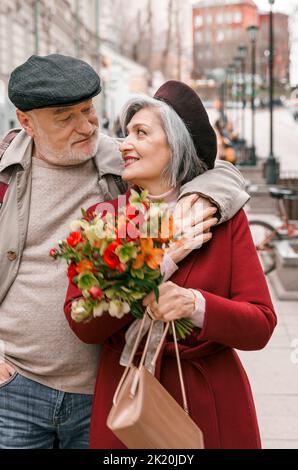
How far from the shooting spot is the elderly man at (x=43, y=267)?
2.25m

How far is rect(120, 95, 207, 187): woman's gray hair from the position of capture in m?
2.07

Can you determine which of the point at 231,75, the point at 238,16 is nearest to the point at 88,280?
the point at 231,75

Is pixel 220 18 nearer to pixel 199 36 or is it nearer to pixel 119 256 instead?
pixel 199 36

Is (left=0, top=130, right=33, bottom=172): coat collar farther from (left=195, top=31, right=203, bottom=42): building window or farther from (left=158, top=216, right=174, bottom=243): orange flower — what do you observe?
(left=195, top=31, right=203, bottom=42): building window

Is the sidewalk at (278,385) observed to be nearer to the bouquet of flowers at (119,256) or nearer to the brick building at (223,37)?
the bouquet of flowers at (119,256)

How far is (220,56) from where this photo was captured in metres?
65.6

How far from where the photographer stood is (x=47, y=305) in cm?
226

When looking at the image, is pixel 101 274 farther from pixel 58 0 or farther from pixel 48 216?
pixel 58 0

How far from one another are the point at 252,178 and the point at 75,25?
1698cm

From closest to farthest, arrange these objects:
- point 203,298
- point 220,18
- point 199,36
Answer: point 203,298
point 220,18
point 199,36

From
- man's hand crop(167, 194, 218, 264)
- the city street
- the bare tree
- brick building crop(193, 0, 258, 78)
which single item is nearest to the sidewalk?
man's hand crop(167, 194, 218, 264)

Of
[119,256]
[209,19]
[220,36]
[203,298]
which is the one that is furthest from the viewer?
Answer: [220,36]

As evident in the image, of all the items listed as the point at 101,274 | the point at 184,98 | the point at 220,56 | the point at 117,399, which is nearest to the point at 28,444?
the point at 117,399

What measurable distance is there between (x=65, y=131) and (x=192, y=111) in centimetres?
41
